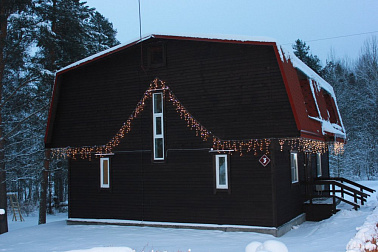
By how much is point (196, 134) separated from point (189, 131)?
0.28 metres

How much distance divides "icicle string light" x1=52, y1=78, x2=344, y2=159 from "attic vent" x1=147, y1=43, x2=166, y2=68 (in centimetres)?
59

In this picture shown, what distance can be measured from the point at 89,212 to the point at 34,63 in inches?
303

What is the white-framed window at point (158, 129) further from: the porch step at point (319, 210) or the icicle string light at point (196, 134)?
the porch step at point (319, 210)

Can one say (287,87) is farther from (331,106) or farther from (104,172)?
(331,106)

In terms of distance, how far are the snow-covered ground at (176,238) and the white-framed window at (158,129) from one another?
2.52 metres

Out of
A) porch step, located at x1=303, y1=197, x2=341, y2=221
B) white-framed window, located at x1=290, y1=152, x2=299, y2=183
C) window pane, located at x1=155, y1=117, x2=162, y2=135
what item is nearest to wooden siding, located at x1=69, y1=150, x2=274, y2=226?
window pane, located at x1=155, y1=117, x2=162, y2=135

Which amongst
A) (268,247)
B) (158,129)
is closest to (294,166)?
(158,129)

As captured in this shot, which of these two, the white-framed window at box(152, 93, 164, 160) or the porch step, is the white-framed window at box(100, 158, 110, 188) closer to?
the white-framed window at box(152, 93, 164, 160)

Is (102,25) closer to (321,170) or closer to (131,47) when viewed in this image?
(131,47)

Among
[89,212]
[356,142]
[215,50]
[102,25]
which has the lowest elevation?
[89,212]

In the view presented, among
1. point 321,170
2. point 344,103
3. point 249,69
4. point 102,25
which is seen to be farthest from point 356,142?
point 249,69

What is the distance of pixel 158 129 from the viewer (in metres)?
13.2

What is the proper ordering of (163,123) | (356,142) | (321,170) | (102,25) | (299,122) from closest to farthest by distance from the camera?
(299,122)
(163,123)
(321,170)
(102,25)
(356,142)

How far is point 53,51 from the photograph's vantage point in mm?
18500
